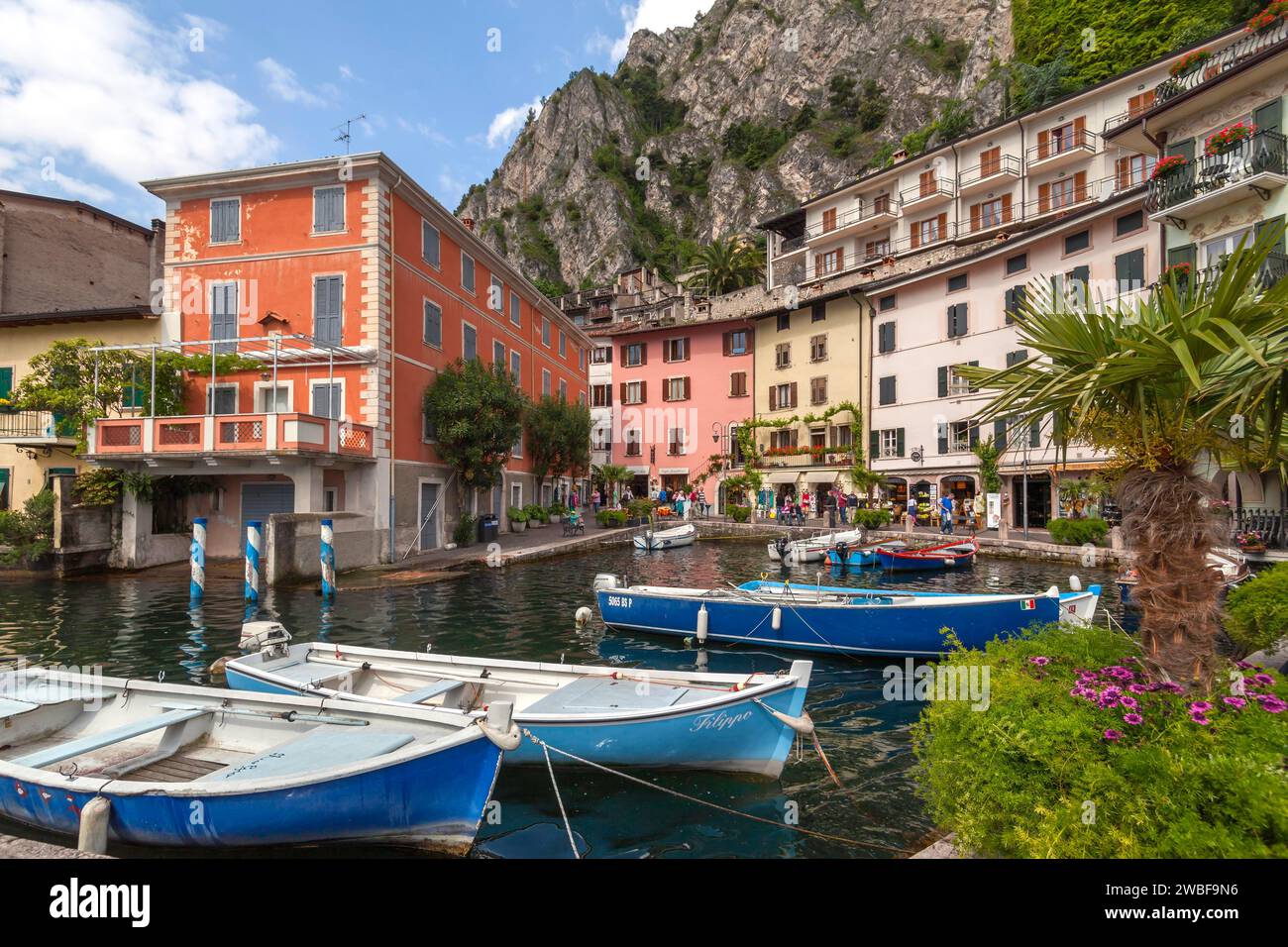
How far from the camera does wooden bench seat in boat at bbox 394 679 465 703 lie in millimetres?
7602

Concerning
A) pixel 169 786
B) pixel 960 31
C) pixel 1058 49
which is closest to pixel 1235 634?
pixel 169 786

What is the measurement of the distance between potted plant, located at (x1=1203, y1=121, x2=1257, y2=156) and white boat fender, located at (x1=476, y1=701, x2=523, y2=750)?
27958mm

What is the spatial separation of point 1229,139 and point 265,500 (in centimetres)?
3452

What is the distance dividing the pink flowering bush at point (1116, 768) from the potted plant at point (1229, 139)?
24336 mm

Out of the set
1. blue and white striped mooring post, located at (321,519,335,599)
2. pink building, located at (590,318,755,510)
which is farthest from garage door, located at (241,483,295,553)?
pink building, located at (590,318,755,510)

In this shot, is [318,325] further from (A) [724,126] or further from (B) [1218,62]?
(A) [724,126]

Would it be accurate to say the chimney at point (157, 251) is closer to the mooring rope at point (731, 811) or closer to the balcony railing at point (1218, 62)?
the mooring rope at point (731, 811)

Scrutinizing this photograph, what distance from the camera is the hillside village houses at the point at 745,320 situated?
2236 centimetres

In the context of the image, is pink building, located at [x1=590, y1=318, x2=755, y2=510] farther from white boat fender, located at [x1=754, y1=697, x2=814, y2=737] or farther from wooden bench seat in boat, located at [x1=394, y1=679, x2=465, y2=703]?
white boat fender, located at [x1=754, y1=697, x2=814, y2=737]

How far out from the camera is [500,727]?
5.40 m

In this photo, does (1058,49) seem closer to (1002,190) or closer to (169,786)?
(1002,190)

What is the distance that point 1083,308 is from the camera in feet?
17.9

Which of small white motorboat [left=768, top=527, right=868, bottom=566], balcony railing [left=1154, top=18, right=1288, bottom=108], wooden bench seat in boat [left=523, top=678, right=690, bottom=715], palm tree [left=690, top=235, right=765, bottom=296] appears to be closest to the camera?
wooden bench seat in boat [left=523, top=678, right=690, bottom=715]

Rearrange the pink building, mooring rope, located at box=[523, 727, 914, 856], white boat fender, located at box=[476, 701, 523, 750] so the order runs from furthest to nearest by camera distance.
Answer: the pink building < mooring rope, located at box=[523, 727, 914, 856] < white boat fender, located at box=[476, 701, 523, 750]
